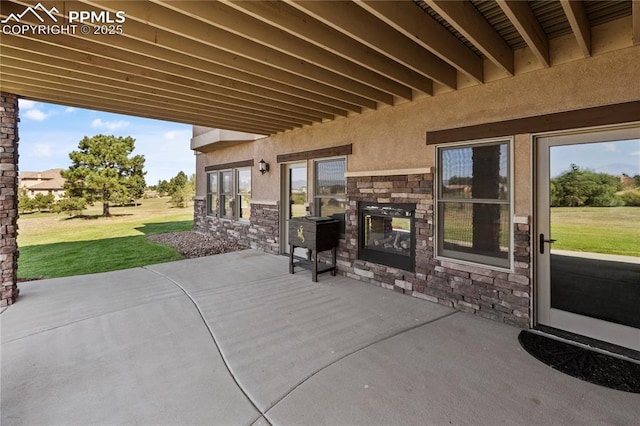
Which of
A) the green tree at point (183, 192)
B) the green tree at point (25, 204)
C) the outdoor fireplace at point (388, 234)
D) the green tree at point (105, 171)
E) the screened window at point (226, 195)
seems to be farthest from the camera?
the green tree at point (183, 192)

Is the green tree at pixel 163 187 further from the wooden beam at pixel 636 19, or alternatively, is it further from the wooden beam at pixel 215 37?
the wooden beam at pixel 636 19

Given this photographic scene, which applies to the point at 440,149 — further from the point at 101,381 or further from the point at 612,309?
the point at 101,381

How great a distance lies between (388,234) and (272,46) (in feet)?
10.6

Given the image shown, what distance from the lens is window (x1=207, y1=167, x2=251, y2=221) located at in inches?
328

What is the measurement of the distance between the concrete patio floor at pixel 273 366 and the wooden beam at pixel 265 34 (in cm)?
290

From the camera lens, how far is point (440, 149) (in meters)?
4.11

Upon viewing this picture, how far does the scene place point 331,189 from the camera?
589 cm

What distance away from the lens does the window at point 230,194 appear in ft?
27.3

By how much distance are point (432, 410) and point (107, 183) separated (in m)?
18.2

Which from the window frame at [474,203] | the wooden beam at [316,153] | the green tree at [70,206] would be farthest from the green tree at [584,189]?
the green tree at [70,206]

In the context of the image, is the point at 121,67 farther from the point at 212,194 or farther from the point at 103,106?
the point at 212,194

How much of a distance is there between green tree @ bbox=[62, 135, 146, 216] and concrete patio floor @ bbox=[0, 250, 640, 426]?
44.8 feet

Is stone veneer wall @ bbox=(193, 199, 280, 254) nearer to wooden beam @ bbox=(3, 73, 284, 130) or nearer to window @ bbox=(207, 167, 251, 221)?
window @ bbox=(207, 167, 251, 221)

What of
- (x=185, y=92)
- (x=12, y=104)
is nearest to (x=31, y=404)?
(x=185, y=92)
